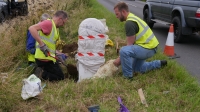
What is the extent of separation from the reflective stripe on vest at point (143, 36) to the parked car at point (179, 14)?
131 inches

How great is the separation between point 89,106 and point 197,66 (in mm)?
3493

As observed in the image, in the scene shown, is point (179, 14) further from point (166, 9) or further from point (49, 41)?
point (49, 41)

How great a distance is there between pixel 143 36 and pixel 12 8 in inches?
385

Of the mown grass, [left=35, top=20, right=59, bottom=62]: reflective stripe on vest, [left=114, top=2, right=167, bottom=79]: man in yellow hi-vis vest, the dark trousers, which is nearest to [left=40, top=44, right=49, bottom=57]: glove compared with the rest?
[left=35, top=20, right=59, bottom=62]: reflective stripe on vest

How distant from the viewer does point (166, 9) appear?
9.54 m

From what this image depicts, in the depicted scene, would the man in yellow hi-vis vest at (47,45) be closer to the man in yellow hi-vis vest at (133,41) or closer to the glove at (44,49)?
the glove at (44,49)

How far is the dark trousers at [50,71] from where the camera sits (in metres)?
5.55

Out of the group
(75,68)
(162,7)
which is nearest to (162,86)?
(75,68)

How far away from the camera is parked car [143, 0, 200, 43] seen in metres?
7.73

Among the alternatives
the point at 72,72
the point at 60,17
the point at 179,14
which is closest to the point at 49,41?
the point at 60,17

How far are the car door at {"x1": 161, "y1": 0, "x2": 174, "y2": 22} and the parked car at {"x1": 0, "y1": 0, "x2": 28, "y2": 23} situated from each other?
6.44 m

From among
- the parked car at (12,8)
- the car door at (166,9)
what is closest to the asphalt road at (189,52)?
the car door at (166,9)

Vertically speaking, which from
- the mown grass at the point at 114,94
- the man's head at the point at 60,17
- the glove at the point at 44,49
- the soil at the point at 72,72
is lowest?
the soil at the point at 72,72

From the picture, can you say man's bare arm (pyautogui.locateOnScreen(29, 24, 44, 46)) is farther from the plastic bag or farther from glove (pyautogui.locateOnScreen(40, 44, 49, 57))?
the plastic bag
